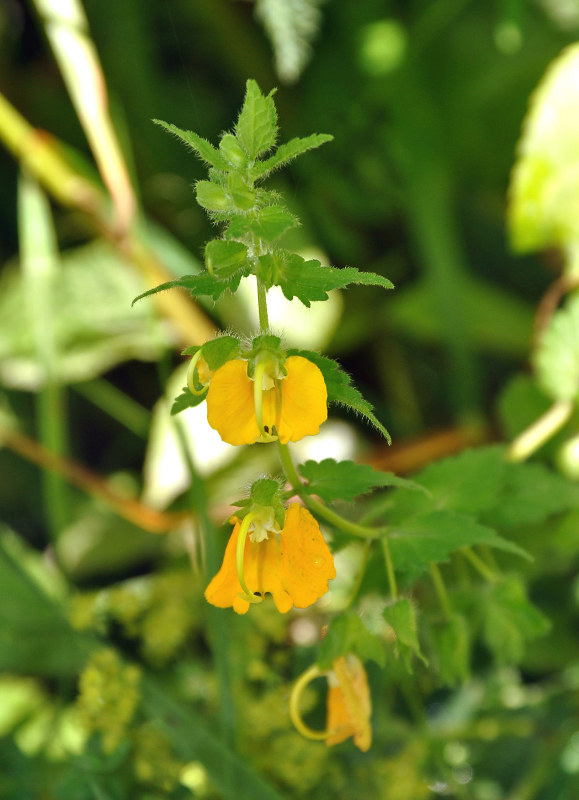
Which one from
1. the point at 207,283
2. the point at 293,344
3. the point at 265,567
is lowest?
the point at 293,344

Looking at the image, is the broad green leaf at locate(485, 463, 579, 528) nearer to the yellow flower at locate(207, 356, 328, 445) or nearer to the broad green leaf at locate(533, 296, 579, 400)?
the broad green leaf at locate(533, 296, 579, 400)

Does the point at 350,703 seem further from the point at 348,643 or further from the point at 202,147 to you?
the point at 202,147

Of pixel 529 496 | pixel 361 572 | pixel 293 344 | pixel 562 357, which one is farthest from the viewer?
pixel 293 344

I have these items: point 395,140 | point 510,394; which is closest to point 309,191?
point 395,140

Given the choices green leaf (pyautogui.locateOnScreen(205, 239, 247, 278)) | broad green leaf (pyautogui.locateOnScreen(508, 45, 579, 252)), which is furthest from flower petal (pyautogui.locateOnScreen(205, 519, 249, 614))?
broad green leaf (pyautogui.locateOnScreen(508, 45, 579, 252))

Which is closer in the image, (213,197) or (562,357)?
(213,197)

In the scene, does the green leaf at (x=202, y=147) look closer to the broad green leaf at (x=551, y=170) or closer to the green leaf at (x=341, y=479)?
the green leaf at (x=341, y=479)

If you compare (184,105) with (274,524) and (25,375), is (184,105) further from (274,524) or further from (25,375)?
(274,524)

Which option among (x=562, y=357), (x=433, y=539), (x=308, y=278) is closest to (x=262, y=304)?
(x=308, y=278)
